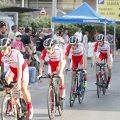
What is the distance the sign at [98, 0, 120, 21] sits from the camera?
123 feet

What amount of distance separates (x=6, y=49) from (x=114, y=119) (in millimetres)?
3325

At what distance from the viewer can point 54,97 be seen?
11469 millimetres

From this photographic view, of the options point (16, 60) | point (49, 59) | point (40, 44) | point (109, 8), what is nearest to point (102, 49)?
point (49, 59)

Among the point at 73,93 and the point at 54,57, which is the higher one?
the point at 54,57

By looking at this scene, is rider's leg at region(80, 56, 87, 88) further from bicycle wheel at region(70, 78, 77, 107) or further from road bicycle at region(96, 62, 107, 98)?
road bicycle at region(96, 62, 107, 98)

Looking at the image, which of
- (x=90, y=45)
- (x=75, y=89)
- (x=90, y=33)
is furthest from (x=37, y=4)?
(x=75, y=89)

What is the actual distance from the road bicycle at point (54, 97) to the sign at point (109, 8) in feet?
84.9

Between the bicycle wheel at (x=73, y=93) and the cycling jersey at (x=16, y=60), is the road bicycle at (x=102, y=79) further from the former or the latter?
the cycling jersey at (x=16, y=60)

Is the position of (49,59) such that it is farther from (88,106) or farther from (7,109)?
(7,109)

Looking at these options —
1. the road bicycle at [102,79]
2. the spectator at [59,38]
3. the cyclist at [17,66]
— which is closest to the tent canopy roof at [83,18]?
the spectator at [59,38]

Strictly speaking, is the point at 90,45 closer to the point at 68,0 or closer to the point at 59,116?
the point at 59,116

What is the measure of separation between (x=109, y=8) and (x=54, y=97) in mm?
26536

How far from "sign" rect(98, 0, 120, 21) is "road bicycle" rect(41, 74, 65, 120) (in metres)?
25.9

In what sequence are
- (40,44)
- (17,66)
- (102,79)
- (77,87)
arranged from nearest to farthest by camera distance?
(17,66)
(77,87)
(102,79)
(40,44)
